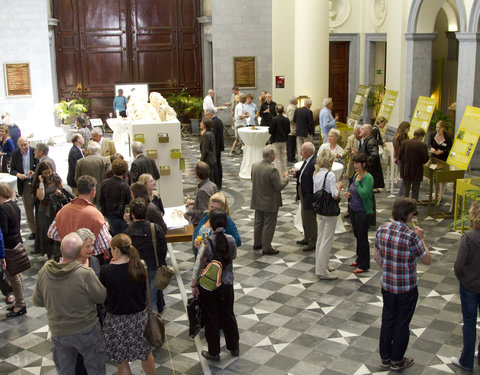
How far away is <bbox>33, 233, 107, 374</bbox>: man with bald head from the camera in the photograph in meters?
4.71

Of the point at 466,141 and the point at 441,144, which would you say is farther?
the point at 441,144

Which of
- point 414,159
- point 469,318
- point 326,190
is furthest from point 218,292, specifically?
point 414,159

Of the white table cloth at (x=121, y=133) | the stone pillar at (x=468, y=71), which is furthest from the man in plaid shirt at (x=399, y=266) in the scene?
the white table cloth at (x=121, y=133)

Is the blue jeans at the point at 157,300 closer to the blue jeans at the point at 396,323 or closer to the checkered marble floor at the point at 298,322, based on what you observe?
the checkered marble floor at the point at 298,322

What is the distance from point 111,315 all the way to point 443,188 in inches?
287

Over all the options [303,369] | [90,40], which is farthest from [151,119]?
[90,40]

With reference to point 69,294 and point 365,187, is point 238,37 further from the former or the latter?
point 69,294

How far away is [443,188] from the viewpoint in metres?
10.8

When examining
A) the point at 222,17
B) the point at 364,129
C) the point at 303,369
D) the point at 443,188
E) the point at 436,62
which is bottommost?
the point at 303,369

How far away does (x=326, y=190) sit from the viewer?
7621 mm

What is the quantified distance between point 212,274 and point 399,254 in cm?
161

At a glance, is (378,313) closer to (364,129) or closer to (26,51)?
(364,129)

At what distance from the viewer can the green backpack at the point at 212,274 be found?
5.53 m

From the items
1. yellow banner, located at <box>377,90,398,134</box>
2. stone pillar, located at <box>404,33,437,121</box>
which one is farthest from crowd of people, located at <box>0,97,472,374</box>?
stone pillar, located at <box>404,33,437,121</box>
